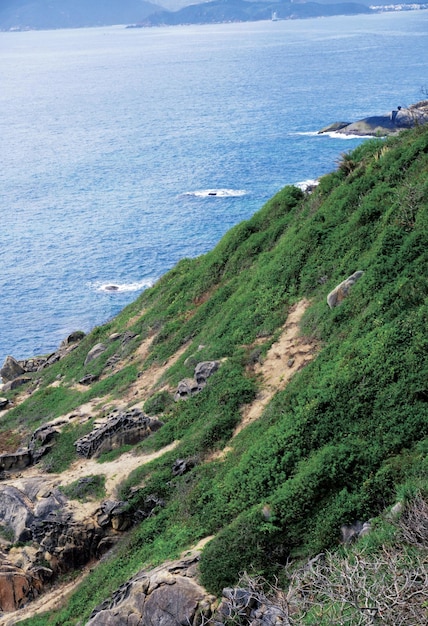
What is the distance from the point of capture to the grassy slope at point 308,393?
20.1 meters

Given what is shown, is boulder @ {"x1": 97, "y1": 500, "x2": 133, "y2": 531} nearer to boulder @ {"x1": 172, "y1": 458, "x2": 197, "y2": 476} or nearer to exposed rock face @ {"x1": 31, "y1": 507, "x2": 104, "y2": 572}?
exposed rock face @ {"x1": 31, "y1": 507, "x2": 104, "y2": 572}

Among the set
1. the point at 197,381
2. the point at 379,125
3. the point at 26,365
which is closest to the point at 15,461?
the point at 197,381

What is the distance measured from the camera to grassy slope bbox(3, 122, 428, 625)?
2006 cm

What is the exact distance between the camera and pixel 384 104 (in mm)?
138875

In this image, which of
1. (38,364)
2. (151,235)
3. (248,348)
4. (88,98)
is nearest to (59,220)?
(151,235)

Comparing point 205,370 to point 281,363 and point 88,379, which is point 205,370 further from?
point 88,379

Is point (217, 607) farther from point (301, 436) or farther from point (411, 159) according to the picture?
point (411, 159)

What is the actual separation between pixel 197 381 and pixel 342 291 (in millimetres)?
7510

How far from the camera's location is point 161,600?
19.2 meters

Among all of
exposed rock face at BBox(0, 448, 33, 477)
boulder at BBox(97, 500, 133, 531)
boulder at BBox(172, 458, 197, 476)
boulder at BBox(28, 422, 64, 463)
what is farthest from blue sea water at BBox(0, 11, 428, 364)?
boulder at BBox(172, 458, 197, 476)

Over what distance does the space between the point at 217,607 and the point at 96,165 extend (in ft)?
343

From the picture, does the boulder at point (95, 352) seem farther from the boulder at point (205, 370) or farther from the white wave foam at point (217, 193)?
the white wave foam at point (217, 193)

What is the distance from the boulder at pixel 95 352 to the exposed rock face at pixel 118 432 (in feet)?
36.9

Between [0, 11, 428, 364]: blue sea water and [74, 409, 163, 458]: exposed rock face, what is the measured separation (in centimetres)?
3179
